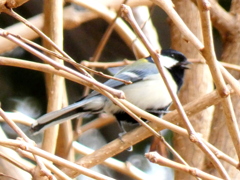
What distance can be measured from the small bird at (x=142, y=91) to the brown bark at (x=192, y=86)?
4 cm

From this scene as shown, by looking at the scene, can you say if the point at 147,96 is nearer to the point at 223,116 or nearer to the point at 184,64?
the point at 184,64

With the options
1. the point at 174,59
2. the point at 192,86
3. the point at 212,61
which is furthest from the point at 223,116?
the point at 212,61

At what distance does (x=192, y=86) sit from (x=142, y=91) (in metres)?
0.17

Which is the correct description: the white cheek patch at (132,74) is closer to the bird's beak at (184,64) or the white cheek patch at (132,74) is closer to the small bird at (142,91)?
the small bird at (142,91)

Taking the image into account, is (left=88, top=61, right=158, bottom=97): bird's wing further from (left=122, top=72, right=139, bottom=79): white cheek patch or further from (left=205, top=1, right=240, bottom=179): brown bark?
(left=205, top=1, right=240, bottom=179): brown bark

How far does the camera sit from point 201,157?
4.56 feet

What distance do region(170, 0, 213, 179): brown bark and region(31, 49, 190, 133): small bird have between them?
0.04 meters

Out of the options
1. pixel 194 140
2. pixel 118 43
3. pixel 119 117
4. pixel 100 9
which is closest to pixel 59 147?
pixel 119 117

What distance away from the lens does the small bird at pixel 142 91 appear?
4.78ft

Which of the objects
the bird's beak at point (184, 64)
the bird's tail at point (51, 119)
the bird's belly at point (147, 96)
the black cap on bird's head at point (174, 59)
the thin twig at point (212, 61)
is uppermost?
the black cap on bird's head at point (174, 59)

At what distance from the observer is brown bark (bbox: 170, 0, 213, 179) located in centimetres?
142

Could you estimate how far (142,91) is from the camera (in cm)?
156

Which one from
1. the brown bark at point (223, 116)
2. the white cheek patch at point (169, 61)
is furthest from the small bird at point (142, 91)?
the brown bark at point (223, 116)

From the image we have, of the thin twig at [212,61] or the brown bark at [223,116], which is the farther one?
the brown bark at [223,116]
